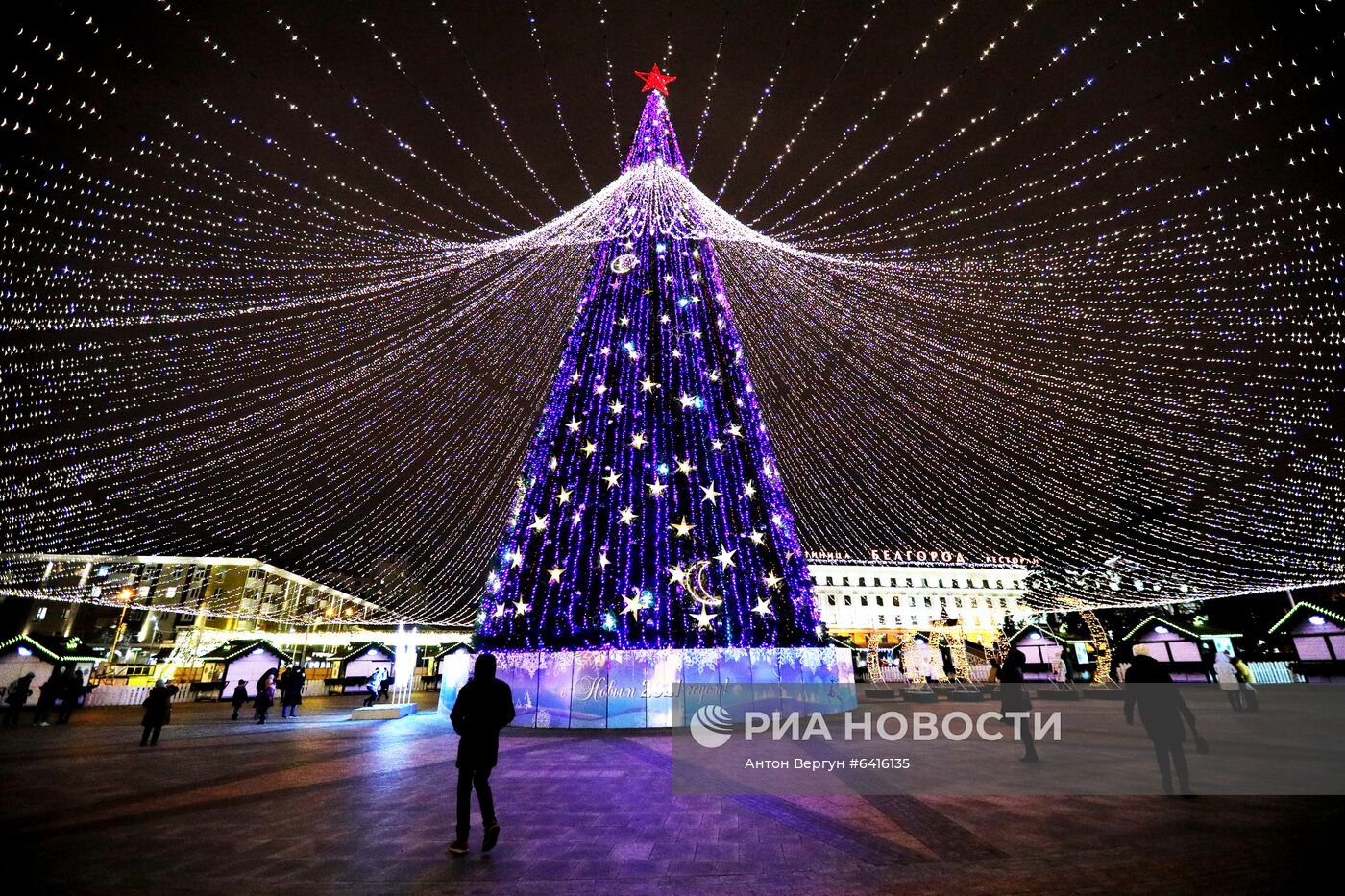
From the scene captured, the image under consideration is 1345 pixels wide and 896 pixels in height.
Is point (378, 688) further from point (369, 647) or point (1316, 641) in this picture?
point (1316, 641)

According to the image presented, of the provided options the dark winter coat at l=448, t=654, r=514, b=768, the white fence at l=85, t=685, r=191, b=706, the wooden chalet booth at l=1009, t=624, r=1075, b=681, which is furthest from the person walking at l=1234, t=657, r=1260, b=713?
the white fence at l=85, t=685, r=191, b=706

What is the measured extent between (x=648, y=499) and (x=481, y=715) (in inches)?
284

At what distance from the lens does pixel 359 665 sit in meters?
34.6

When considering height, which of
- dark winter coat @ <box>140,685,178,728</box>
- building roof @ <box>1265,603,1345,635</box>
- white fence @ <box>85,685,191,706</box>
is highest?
building roof @ <box>1265,603,1345,635</box>

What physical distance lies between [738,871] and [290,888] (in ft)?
9.78

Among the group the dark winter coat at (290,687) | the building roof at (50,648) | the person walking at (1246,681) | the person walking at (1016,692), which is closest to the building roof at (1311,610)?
the person walking at (1246,681)

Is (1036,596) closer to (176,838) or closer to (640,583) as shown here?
(640,583)

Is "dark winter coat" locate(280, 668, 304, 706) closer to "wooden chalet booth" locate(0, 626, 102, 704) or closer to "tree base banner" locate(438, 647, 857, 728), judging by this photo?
"wooden chalet booth" locate(0, 626, 102, 704)

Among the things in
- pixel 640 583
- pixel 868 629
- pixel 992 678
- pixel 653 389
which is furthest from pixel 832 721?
pixel 868 629

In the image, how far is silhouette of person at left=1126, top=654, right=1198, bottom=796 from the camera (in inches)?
230

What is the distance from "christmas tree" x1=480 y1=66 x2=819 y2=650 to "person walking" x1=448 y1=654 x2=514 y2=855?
6476 millimetres

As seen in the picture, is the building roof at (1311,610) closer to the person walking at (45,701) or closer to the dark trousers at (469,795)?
the dark trousers at (469,795)

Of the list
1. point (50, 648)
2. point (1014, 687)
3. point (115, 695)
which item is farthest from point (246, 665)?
point (1014, 687)

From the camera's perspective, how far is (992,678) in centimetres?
2322
